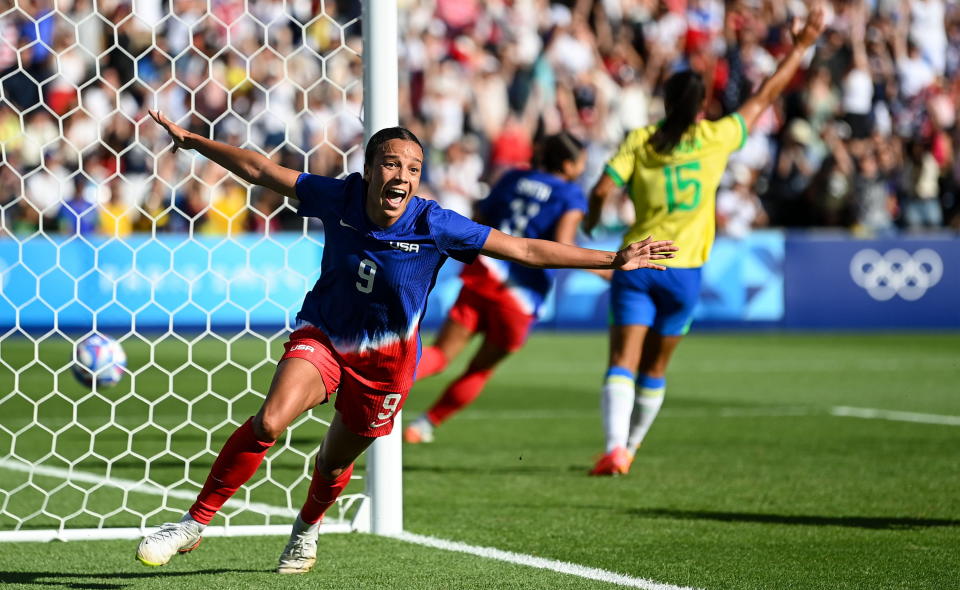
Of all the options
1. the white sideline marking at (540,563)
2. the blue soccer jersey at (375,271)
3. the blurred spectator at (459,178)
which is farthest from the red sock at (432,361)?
the blurred spectator at (459,178)

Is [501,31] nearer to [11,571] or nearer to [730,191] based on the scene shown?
[730,191]

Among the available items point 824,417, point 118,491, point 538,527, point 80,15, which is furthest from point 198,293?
point 538,527

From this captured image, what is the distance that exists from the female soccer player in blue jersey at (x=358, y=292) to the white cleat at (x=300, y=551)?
37 centimetres

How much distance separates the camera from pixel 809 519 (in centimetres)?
636

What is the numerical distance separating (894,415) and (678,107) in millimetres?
4018

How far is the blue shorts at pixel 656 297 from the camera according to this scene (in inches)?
303

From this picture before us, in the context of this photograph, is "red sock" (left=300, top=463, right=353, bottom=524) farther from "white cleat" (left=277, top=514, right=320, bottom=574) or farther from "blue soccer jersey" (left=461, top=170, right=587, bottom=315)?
"blue soccer jersey" (left=461, top=170, right=587, bottom=315)

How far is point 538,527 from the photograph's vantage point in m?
6.18

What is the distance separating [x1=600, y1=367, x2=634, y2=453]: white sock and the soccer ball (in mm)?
2695

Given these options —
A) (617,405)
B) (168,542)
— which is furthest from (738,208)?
(168,542)

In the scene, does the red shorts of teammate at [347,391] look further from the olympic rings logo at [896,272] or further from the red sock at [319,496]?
the olympic rings logo at [896,272]

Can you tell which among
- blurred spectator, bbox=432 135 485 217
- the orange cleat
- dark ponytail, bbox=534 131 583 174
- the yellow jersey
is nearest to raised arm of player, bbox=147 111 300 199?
the yellow jersey

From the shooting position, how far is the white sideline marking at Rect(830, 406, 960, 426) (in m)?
10.1

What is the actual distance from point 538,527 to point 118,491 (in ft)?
7.40
